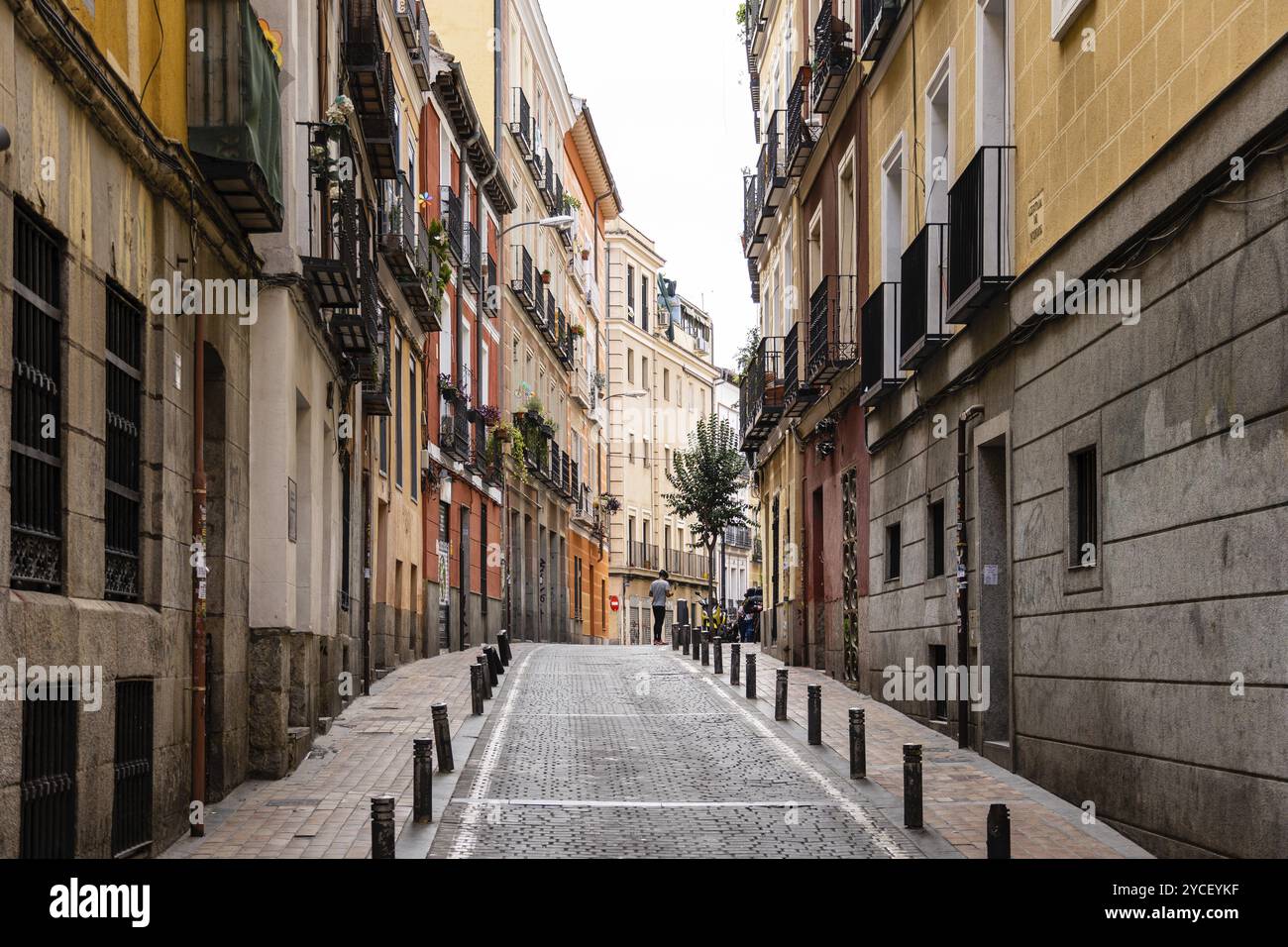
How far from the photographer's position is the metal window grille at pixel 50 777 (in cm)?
834


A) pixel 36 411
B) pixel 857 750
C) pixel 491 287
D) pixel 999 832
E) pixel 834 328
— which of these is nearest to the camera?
pixel 36 411

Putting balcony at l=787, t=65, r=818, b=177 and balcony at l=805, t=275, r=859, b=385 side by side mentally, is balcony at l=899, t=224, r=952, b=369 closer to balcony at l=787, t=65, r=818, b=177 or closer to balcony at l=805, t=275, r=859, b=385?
balcony at l=805, t=275, r=859, b=385

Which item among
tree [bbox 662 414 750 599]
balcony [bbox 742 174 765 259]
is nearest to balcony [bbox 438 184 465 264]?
balcony [bbox 742 174 765 259]

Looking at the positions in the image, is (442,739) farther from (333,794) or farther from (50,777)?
(50,777)

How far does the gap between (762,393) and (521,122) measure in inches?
567

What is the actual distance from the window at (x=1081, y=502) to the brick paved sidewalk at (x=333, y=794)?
5.19 m

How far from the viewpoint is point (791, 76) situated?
1208 inches

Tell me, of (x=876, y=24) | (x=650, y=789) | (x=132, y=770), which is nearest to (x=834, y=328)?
(x=876, y=24)

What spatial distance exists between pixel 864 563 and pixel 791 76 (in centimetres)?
1158

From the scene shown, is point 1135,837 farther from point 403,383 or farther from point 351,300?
point 403,383

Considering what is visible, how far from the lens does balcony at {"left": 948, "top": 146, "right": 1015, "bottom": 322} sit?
1477 cm

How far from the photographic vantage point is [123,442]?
1059 cm

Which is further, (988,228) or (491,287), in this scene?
(491,287)

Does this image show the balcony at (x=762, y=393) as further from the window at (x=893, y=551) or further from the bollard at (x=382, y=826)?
the bollard at (x=382, y=826)
